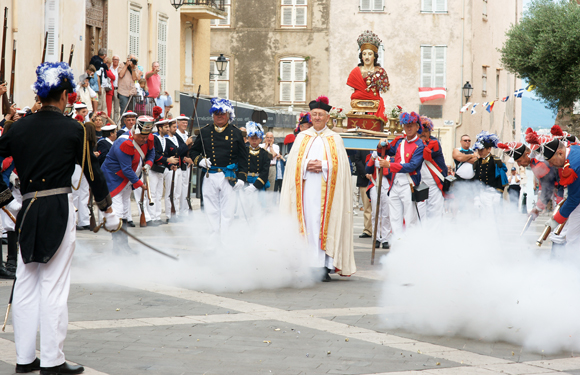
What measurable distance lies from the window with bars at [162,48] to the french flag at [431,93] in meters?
14.9

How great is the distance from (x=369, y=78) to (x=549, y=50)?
2042 cm

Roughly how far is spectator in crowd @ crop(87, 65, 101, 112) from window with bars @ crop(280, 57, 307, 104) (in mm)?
20201

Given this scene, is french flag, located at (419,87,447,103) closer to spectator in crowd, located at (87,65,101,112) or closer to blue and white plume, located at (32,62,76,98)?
spectator in crowd, located at (87,65,101,112)

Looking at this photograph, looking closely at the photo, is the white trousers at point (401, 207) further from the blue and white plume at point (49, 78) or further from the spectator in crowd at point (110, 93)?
the spectator in crowd at point (110, 93)

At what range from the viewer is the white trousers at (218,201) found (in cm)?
1109

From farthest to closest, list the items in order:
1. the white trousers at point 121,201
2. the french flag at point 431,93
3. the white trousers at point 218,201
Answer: the french flag at point 431,93 < the white trousers at point 121,201 < the white trousers at point 218,201

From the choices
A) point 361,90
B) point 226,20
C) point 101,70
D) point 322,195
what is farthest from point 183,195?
point 226,20

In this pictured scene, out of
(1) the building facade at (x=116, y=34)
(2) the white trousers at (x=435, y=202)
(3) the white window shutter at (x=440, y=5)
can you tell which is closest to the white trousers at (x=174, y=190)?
(1) the building facade at (x=116, y=34)

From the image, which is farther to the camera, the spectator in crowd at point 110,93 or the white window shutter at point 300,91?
the white window shutter at point 300,91

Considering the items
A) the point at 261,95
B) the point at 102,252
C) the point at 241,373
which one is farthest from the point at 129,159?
the point at 261,95

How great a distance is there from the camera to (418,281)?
6.65 metres

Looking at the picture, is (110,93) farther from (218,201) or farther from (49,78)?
(49,78)

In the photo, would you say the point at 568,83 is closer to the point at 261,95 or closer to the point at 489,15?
the point at 489,15

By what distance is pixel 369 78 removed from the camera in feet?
45.7
